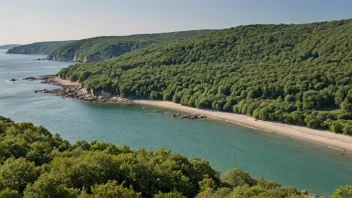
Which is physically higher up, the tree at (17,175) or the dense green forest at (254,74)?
the dense green forest at (254,74)

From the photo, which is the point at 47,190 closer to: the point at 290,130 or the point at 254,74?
the point at 290,130

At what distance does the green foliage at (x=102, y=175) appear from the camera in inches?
719

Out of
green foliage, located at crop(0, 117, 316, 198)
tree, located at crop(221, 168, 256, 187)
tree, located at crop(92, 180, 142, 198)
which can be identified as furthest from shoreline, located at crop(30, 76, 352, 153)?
tree, located at crop(92, 180, 142, 198)

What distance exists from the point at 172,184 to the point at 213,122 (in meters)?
42.8

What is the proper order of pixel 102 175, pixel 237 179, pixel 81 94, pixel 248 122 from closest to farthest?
pixel 102 175 → pixel 237 179 → pixel 248 122 → pixel 81 94

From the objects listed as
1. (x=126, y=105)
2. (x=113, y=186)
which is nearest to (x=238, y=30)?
(x=126, y=105)

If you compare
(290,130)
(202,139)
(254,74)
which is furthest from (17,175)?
(254,74)

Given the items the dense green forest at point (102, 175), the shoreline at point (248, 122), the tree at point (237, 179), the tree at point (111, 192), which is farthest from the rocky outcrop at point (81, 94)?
the tree at point (111, 192)

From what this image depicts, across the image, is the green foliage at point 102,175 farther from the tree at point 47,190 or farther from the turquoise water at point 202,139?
the turquoise water at point 202,139

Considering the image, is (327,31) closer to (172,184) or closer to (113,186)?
(172,184)

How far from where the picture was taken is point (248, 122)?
64.9 m

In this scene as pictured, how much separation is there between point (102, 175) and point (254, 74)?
214 ft

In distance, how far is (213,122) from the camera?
66875 mm

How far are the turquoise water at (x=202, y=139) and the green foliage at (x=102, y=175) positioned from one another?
1351 cm
